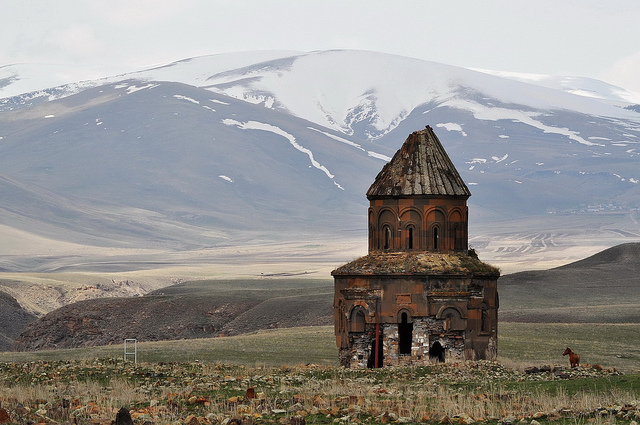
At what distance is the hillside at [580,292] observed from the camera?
55000 millimetres

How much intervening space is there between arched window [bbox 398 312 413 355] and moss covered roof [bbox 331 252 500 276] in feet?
4.19

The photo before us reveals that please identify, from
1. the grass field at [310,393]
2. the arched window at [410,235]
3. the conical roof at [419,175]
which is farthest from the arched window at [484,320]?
the conical roof at [419,175]

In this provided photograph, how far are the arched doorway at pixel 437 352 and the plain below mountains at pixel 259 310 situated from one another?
23.4 meters

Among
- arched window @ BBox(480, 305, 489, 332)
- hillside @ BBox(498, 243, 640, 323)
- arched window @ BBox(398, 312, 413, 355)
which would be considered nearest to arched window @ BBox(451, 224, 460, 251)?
arched window @ BBox(480, 305, 489, 332)

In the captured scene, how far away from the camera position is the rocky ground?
1645 centimetres

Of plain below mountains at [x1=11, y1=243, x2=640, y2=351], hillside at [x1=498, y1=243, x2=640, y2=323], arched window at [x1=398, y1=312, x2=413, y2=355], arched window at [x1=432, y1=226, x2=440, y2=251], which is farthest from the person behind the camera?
plain below mountains at [x1=11, y1=243, x2=640, y2=351]

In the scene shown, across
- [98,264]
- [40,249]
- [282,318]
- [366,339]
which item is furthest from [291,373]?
[40,249]

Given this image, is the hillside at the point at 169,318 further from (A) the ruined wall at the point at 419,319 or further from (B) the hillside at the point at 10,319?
(A) the ruined wall at the point at 419,319

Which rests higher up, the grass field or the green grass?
the grass field

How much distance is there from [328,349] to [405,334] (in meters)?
7.68

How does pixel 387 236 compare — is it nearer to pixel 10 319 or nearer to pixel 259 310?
pixel 259 310

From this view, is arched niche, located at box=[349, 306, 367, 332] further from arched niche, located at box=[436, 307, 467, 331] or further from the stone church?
arched niche, located at box=[436, 307, 467, 331]

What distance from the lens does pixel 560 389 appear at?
68.3 feet

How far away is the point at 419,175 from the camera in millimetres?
32250
